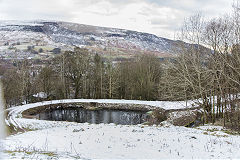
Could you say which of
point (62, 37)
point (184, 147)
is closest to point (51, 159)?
point (184, 147)

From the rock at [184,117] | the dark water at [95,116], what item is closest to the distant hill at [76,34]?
the dark water at [95,116]

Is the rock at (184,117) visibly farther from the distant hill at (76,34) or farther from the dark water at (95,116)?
the distant hill at (76,34)

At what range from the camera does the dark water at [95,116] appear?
18122 millimetres

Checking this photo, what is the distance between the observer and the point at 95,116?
773 inches

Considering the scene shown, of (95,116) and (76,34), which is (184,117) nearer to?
(95,116)

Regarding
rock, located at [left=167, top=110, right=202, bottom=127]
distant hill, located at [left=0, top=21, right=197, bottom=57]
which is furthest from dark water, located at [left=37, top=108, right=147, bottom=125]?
distant hill, located at [left=0, top=21, right=197, bottom=57]

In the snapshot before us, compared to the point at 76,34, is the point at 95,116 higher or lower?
lower

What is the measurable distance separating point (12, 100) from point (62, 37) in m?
117

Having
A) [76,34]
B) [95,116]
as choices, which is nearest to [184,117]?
[95,116]

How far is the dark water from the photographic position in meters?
18.1

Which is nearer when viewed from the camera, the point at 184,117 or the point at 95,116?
the point at 184,117

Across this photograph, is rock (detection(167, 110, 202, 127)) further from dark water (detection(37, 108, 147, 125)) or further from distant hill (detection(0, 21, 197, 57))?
distant hill (detection(0, 21, 197, 57))

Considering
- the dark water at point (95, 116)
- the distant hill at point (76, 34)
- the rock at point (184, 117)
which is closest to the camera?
the rock at point (184, 117)

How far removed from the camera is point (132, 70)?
28219 millimetres
